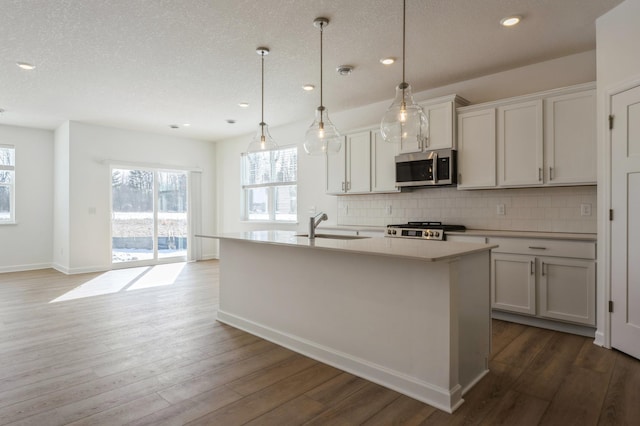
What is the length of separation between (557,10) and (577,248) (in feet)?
6.55

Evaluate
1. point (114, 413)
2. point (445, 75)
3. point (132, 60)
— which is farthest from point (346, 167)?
point (114, 413)

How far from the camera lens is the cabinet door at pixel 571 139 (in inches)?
131

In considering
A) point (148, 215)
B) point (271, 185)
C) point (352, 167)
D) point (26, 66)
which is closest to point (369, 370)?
point (352, 167)

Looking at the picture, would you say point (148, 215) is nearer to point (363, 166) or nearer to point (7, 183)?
point (7, 183)

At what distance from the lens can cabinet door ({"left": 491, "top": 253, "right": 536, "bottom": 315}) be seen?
3.45 meters

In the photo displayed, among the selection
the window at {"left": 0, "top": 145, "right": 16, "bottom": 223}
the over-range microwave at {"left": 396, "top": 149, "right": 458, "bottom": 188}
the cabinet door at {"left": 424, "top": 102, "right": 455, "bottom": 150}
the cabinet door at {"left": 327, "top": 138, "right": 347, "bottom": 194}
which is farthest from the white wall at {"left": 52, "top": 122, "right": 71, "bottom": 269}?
the cabinet door at {"left": 424, "top": 102, "right": 455, "bottom": 150}

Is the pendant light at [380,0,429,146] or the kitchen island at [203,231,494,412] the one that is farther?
the pendant light at [380,0,429,146]

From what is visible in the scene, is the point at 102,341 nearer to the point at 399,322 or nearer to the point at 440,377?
the point at 399,322

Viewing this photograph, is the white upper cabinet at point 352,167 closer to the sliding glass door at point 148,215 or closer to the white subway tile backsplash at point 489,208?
the white subway tile backsplash at point 489,208

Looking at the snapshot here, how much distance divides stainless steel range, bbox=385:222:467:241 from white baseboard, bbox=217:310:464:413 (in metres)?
1.70

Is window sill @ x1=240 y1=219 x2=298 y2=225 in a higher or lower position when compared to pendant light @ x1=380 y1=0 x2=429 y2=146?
lower

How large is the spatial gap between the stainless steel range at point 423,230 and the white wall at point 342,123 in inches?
60.7

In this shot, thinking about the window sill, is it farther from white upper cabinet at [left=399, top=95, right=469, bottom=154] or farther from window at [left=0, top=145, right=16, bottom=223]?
window at [left=0, top=145, right=16, bottom=223]

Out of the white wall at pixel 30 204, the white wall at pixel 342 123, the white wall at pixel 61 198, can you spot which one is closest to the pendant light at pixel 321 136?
the white wall at pixel 342 123
